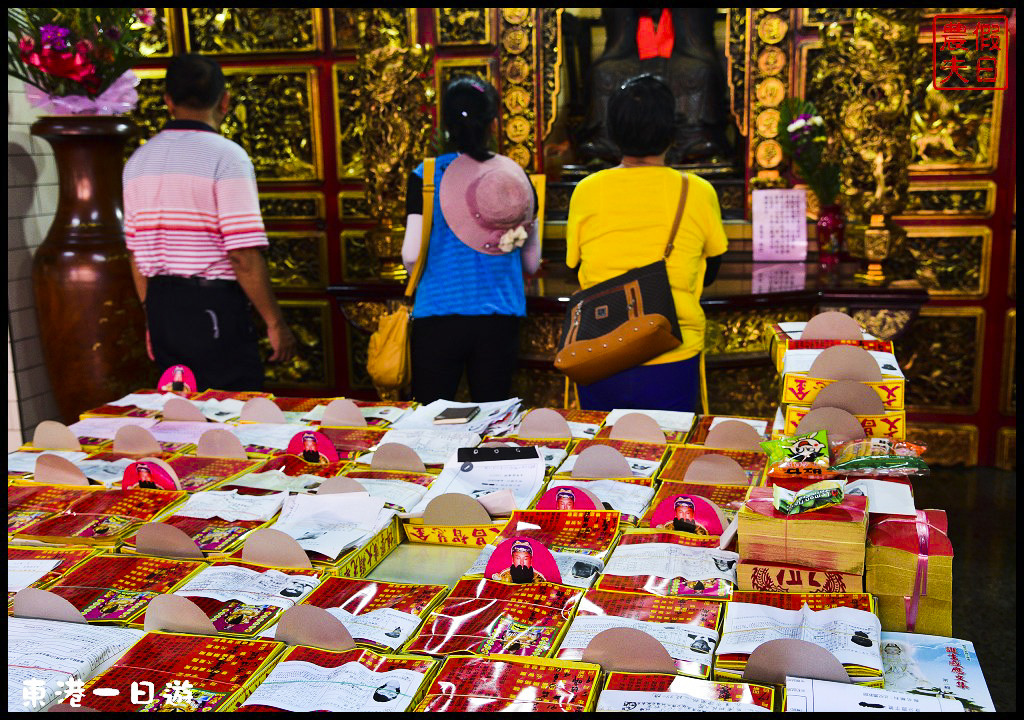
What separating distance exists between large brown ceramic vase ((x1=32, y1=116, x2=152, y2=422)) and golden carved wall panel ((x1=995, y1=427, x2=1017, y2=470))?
386 cm

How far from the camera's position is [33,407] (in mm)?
4074

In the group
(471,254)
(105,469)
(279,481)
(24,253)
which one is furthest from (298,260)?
(279,481)

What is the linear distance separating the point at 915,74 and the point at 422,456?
339 cm

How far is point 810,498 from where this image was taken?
1.41m

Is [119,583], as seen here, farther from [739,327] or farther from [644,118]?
[739,327]

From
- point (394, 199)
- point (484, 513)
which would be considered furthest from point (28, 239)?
point (484, 513)

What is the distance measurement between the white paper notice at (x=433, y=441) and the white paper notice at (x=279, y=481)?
0.46 feet

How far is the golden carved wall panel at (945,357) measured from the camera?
14.9 feet

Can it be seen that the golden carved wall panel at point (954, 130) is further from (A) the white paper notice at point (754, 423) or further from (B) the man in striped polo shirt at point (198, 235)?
(B) the man in striped polo shirt at point (198, 235)

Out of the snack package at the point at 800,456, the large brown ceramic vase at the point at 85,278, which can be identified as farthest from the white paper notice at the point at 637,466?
the large brown ceramic vase at the point at 85,278

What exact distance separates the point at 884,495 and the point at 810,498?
195 mm

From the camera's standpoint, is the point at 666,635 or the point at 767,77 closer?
the point at 666,635

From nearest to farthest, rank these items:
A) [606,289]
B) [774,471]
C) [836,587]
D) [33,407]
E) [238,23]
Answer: [836,587] → [774,471] → [606,289] → [33,407] → [238,23]

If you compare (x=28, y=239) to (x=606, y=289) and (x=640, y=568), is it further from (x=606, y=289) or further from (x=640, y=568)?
(x=640, y=568)
